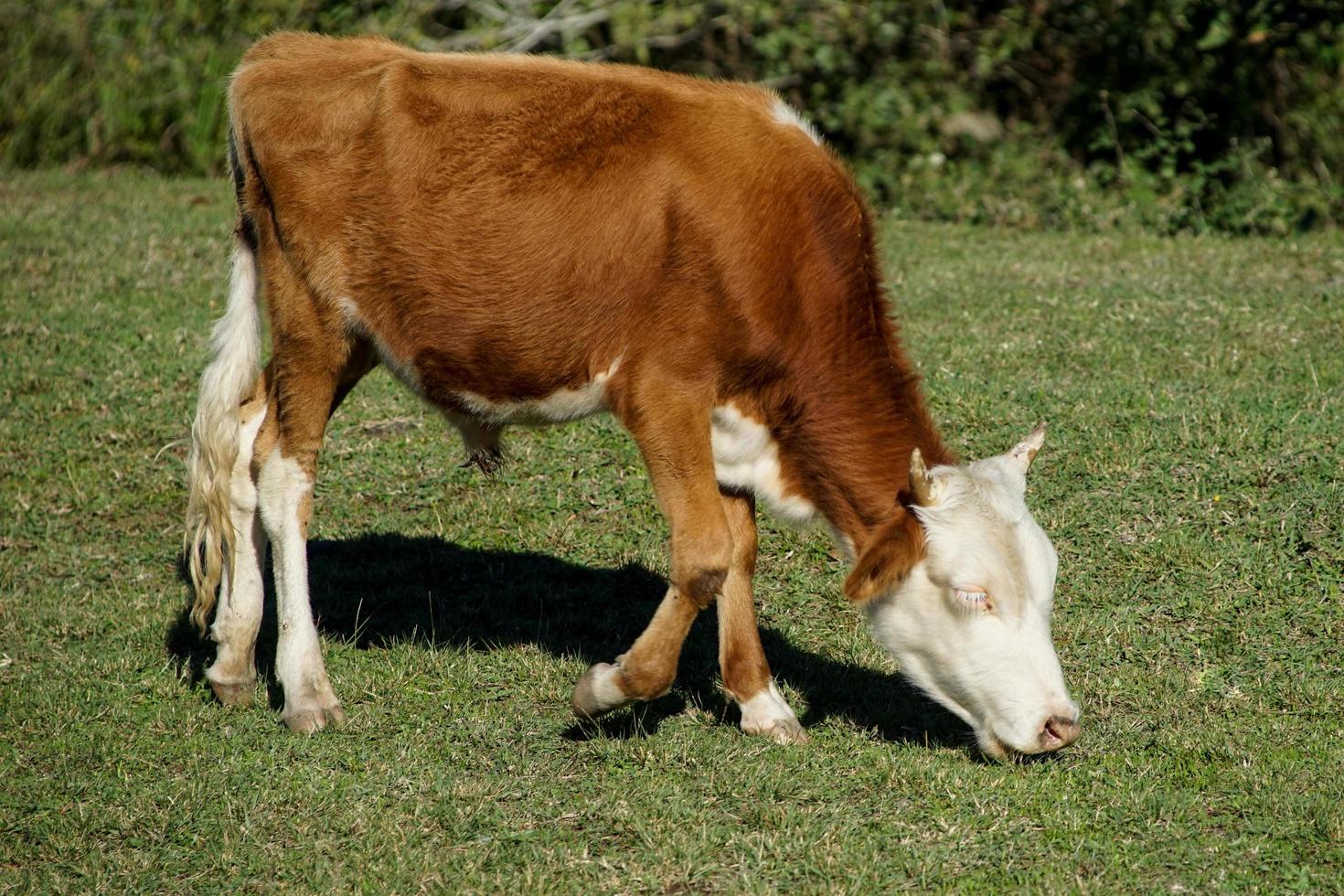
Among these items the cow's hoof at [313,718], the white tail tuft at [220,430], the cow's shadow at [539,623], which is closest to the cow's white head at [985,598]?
the cow's shadow at [539,623]

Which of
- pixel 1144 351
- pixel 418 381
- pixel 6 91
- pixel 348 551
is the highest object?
pixel 418 381

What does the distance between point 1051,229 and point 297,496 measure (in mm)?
8660

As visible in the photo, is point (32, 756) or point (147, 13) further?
point (147, 13)

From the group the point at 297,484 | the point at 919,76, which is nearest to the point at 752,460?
the point at 297,484

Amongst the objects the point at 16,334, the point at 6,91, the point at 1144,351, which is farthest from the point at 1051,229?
the point at 6,91

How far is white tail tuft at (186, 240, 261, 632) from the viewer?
5863 mm

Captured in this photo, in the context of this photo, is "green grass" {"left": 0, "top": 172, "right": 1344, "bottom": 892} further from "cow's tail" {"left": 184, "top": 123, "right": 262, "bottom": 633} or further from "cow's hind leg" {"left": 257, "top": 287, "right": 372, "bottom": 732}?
"cow's tail" {"left": 184, "top": 123, "right": 262, "bottom": 633}

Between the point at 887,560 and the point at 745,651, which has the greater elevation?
the point at 887,560

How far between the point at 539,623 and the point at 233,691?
1291 millimetres

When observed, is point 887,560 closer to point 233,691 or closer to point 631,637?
point 631,637

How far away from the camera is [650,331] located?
16.5 ft

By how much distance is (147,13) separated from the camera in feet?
48.0

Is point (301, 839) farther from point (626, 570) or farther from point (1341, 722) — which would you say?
point (1341, 722)

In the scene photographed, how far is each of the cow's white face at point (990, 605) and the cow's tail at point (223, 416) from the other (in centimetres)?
263
